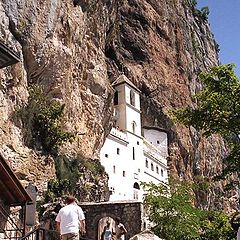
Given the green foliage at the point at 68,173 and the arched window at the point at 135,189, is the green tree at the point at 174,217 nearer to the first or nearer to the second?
the green foliage at the point at 68,173

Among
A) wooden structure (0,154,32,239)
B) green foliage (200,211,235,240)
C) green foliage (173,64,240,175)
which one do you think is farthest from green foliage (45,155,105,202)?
wooden structure (0,154,32,239)

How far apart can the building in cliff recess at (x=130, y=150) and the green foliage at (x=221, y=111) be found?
2728cm

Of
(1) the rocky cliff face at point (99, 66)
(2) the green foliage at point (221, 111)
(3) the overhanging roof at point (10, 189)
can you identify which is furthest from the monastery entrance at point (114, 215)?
(3) the overhanging roof at point (10, 189)

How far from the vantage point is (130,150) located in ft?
170

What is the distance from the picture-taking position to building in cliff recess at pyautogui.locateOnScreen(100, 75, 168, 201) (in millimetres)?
47219

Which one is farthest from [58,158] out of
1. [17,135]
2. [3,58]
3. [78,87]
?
[3,58]

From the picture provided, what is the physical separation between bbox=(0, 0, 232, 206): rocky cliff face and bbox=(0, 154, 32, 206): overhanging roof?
12.8 m

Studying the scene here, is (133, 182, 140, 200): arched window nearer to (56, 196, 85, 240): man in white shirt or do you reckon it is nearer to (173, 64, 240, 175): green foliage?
(173, 64, 240, 175): green foliage

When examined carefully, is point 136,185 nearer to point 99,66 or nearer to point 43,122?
point 99,66

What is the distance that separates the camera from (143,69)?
5947cm

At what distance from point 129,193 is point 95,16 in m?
18.6

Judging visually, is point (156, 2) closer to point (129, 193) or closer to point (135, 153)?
point (135, 153)

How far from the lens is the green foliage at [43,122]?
3134cm

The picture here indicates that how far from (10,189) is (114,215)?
11.0 m
